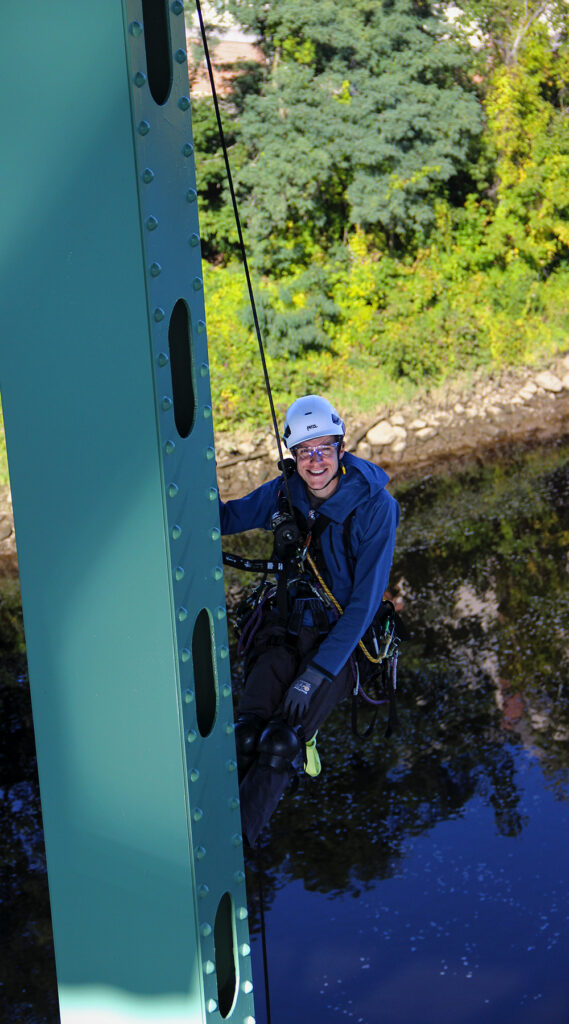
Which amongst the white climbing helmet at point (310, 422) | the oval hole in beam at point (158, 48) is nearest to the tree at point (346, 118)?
the white climbing helmet at point (310, 422)

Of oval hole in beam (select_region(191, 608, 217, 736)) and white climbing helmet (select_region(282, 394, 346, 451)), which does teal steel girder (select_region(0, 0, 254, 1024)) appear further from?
white climbing helmet (select_region(282, 394, 346, 451))

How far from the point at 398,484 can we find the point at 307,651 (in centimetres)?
1231

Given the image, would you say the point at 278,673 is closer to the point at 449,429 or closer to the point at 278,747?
the point at 278,747

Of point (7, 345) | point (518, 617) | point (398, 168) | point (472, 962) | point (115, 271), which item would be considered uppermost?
point (115, 271)

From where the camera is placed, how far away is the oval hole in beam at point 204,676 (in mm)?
2786

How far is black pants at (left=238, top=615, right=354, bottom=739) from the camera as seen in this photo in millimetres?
4840

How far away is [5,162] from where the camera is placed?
94.4 inches

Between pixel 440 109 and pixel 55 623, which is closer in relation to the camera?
pixel 55 623

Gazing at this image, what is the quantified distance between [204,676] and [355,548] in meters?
2.05

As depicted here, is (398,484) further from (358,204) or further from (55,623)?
(55,623)

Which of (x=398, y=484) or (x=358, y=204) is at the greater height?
(x=358, y=204)

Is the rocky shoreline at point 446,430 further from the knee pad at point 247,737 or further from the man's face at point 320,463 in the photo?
the knee pad at point 247,737

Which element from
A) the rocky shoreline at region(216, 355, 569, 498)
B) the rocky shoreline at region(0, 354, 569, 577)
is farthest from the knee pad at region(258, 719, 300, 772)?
the rocky shoreline at region(216, 355, 569, 498)

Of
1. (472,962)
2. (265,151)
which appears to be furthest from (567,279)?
(472,962)
